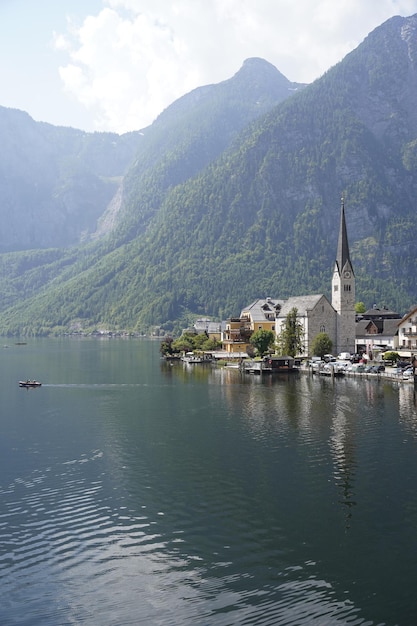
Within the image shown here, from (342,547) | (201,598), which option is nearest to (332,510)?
(342,547)

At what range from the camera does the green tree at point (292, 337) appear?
13788cm

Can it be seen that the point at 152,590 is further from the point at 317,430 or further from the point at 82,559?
A: the point at 317,430

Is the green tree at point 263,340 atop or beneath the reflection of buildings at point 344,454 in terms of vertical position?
atop

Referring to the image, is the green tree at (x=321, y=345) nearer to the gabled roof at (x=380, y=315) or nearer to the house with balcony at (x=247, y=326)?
the house with balcony at (x=247, y=326)

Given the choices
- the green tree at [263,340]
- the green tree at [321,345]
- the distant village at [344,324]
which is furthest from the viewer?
the green tree at [263,340]

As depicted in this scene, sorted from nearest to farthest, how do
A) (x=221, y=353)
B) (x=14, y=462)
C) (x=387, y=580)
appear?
(x=387, y=580)
(x=14, y=462)
(x=221, y=353)

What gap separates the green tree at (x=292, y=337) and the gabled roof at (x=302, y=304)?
7.35 feet

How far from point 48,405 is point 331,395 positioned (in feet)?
120

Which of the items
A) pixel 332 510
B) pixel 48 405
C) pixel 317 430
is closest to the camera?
pixel 332 510

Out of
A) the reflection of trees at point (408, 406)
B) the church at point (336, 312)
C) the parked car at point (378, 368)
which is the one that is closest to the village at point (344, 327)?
the church at point (336, 312)

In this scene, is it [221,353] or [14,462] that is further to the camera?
[221,353]

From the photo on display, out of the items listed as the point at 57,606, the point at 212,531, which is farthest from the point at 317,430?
the point at 57,606

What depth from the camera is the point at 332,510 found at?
38875 mm

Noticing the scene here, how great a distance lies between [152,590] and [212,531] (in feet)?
22.7
